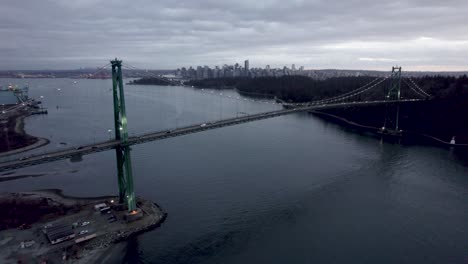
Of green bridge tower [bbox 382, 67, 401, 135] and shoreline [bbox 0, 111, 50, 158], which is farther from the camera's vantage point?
green bridge tower [bbox 382, 67, 401, 135]

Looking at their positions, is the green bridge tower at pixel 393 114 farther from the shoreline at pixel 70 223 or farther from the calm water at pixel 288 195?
the shoreline at pixel 70 223

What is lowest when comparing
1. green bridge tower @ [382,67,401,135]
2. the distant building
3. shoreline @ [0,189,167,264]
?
shoreline @ [0,189,167,264]

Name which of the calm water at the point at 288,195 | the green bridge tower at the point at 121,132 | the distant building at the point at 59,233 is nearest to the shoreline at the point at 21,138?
the calm water at the point at 288,195

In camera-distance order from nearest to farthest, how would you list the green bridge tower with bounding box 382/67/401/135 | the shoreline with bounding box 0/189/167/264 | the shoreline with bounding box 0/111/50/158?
the shoreline with bounding box 0/189/167/264, the shoreline with bounding box 0/111/50/158, the green bridge tower with bounding box 382/67/401/135

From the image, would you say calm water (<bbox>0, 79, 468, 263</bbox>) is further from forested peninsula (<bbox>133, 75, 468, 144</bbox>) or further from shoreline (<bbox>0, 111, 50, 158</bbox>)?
forested peninsula (<bbox>133, 75, 468, 144</bbox>)

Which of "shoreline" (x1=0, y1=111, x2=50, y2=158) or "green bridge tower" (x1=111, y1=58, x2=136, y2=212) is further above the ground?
"green bridge tower" (x1=111, y1=58, x2=136, y2=212)

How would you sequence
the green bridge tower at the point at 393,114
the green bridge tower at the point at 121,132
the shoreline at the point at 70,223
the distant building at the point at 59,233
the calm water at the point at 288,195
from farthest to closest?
1. the green bridge tower at the point at 393,114
2. the green bridge tower at the point at 121,132
3. the calm water at the point at 288,195
4. the distant building at the point at 59,233
5. the shoreline at the point at 70,223

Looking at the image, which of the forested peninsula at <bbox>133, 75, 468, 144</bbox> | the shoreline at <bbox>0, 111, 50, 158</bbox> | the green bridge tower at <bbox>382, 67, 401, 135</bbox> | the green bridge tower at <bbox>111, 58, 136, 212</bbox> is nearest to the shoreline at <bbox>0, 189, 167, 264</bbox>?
the green bridge tower at <bbox>111, 58, 136, 212</bbox>

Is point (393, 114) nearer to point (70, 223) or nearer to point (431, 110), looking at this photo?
point (431, 110)

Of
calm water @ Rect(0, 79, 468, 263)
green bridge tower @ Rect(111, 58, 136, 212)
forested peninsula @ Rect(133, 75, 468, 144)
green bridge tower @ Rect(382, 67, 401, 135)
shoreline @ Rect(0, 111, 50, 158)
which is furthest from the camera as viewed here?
green bridge tower @ Rect(382, 67, 401, 135)

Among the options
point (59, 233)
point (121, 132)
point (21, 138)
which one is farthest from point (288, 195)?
point (21, 138)
